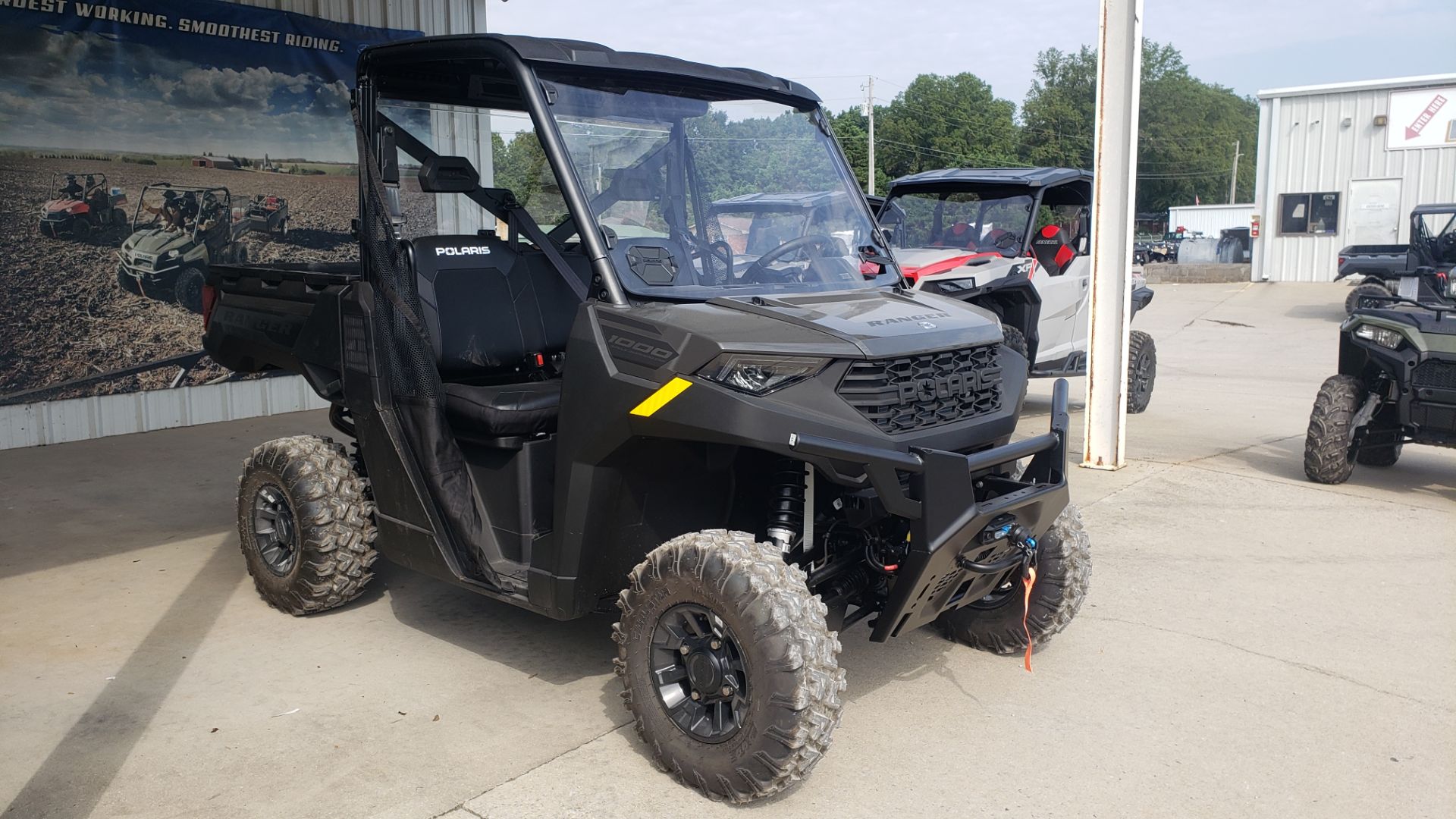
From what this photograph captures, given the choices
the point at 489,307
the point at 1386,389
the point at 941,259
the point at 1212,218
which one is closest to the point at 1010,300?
the point at 941,259

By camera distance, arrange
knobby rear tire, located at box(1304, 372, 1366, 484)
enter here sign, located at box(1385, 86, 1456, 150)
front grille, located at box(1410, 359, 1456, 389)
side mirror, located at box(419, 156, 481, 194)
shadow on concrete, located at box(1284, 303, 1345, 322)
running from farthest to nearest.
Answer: enter here sign, located at box(1385, 86, 1456, 150) < shadow on concrete, located at box(1284, 303, 1345, 322) < knobby rear tire, located at box(1304, 372, 1366, 484) < front grille, located at box(1410, 359, 1456, 389) < side mirror, located at box(419, 156, 481, 194)

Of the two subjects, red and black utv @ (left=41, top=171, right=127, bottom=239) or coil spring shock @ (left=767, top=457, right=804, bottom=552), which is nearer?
coil spring shock @ (left=767, top=457, right=804, bottom=552)

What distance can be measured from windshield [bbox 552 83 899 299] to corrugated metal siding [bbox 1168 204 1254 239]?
53470 millimetres

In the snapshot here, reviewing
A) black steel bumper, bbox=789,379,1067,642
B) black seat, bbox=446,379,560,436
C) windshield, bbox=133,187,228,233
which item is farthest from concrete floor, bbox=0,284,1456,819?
windshield, bbox=133,187,228,233

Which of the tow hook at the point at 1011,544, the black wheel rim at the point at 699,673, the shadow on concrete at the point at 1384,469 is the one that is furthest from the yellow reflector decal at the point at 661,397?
the shadow on concrete at the point at 1384,469

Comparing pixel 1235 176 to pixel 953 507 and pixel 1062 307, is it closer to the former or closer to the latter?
pixel 1062 307

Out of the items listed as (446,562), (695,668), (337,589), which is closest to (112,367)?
(337,589)

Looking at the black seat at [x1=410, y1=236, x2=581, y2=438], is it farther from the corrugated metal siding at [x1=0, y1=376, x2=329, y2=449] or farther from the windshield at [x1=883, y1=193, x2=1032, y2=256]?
the corrugated metal siding at [x1=0, y1=376, x2=329, y2=449]

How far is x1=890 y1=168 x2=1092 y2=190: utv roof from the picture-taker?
9805 mm

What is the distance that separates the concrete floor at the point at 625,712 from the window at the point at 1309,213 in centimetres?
2377

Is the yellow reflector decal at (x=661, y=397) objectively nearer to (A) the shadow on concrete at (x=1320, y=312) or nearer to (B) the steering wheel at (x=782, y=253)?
(B) the steering wheel at (x=782, y=253)

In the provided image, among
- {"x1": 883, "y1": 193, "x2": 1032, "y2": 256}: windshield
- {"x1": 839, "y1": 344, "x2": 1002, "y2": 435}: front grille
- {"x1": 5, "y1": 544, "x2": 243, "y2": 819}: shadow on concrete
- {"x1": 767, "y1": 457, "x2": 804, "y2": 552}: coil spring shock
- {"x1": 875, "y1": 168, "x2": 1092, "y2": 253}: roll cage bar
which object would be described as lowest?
{"x1": 5, "y1": 544, "x2": 243, "y2": 819}: shadow on concrete

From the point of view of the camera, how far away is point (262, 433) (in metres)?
9.17

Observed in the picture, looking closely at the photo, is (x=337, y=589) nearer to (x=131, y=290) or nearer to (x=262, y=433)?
(x=262, y=433)
